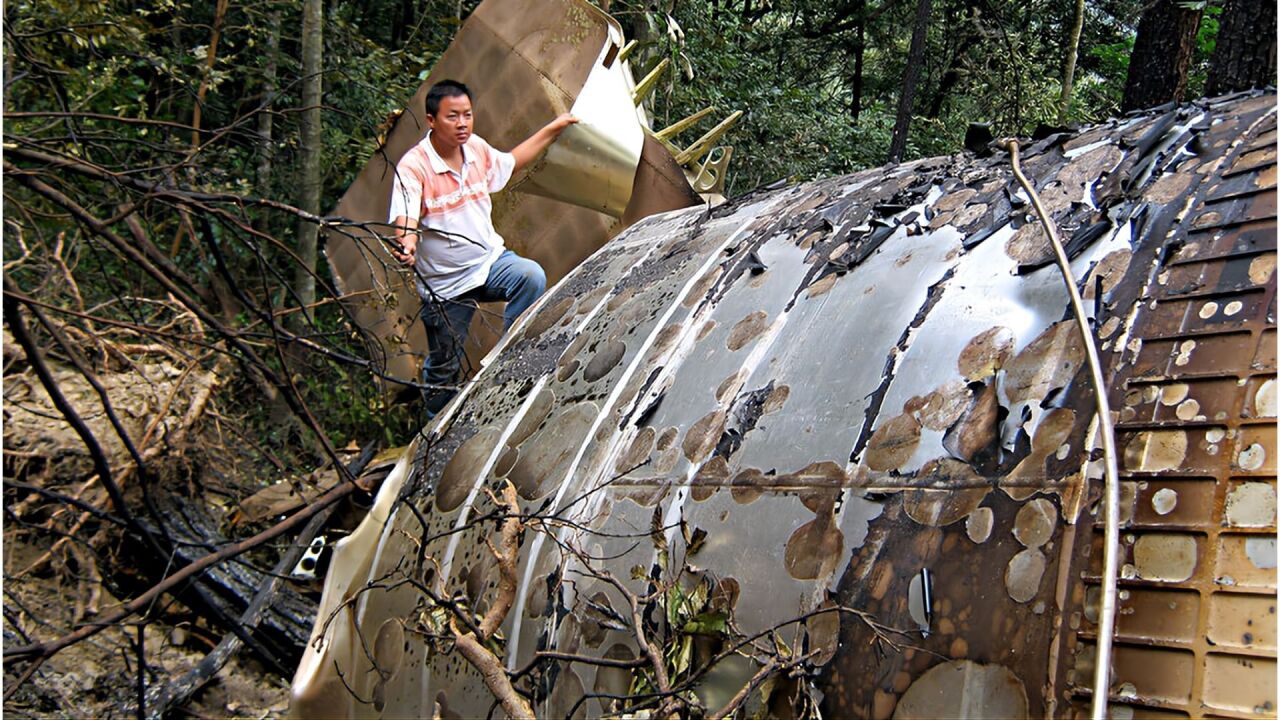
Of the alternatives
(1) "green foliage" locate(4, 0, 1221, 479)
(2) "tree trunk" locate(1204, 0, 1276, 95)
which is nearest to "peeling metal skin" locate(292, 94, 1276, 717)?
(2) "tree trunk" locate(1204, 0, 1276, 95)

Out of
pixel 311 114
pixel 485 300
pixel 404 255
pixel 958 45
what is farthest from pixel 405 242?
pixel 958 45

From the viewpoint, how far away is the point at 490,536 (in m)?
3.28

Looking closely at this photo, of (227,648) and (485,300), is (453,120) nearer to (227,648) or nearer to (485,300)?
(485,300)

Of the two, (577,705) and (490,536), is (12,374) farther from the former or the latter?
(577,705)

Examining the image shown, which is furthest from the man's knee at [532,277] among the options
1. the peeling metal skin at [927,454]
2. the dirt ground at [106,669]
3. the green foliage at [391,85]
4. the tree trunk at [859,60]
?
the tree trunk at [859,60]

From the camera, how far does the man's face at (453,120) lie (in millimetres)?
5020

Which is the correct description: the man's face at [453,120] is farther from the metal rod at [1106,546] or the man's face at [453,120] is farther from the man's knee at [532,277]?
the metal rod at [1106,546]

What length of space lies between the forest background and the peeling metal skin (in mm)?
838

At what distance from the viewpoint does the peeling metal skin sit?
1854mm

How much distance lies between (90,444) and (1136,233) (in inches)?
130

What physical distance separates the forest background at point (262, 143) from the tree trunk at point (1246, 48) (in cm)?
1

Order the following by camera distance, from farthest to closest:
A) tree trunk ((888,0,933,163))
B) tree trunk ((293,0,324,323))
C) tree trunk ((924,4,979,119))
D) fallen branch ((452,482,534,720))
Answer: tree trunk ((924,4,979,119))
tree trunk ((293,0,324,323))
tree trunk ((888,0,933,163))
fallen branch ((452,482,534,720))

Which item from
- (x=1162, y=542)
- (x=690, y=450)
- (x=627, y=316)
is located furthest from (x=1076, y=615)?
(x=627, y=316)

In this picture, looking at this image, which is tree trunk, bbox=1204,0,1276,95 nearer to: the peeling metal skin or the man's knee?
the peeling metal skin
